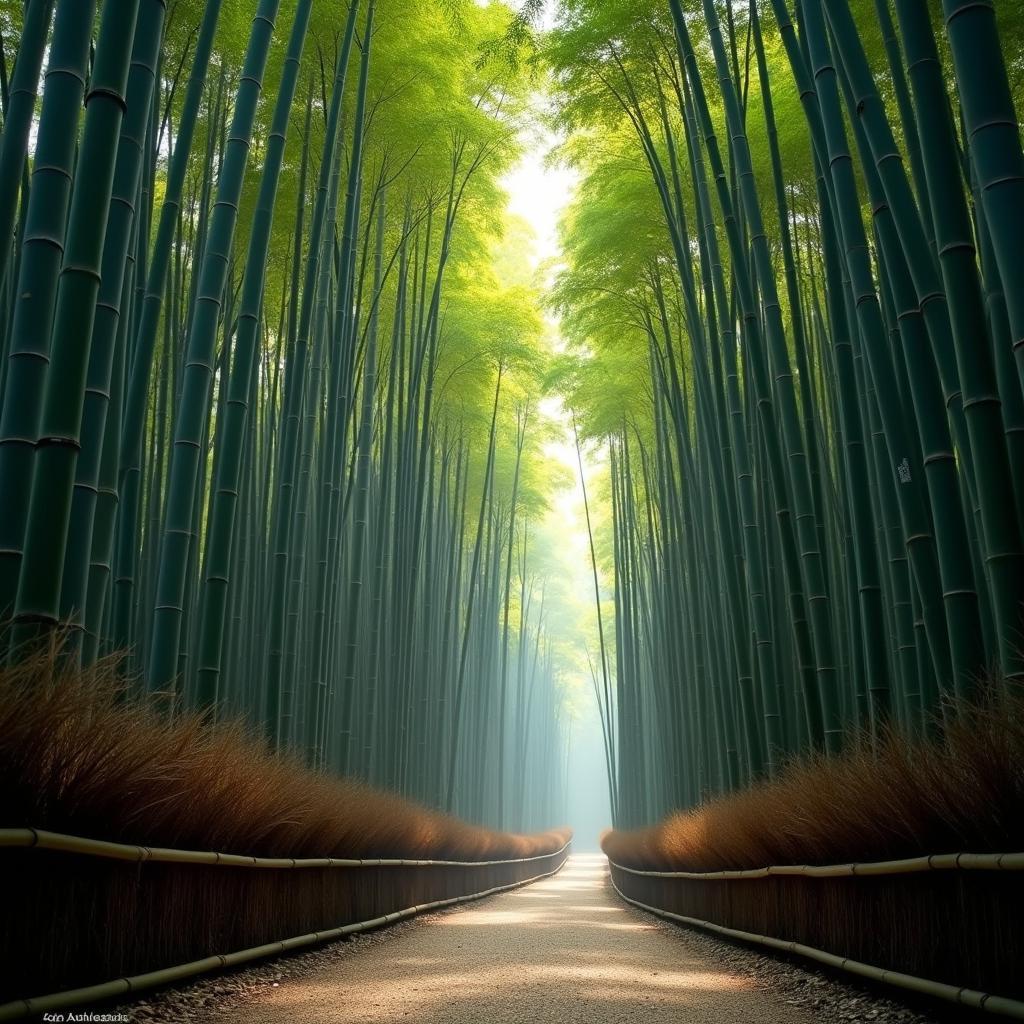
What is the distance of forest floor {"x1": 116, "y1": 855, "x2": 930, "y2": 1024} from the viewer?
5.65ft

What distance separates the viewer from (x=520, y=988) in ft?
6.86

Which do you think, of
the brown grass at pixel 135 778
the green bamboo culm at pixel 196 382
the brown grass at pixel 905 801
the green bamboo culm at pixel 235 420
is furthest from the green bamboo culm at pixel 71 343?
the brown grass at pixel 905 801

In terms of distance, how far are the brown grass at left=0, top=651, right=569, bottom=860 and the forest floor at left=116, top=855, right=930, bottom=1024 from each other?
32cm

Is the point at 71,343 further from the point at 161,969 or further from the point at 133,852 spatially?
the point at 161,969

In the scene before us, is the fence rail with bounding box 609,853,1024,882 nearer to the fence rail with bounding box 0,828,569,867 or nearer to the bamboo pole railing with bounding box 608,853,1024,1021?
the bamboo pole railing with bounding box 608,853,1024,1021

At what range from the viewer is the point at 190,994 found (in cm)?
178

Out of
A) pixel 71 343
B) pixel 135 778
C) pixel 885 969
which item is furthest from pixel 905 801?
pixel 71 343

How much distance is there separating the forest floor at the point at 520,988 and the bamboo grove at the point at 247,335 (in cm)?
76

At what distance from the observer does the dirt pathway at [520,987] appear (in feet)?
5.74

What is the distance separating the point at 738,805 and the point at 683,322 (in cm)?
449

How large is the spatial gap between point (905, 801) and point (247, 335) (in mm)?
2309

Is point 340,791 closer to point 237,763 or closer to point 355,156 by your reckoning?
point 237,763

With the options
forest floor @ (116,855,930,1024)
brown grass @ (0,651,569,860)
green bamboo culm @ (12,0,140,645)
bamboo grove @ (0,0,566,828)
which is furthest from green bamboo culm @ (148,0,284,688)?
forest floor @ (116,855,930,1024)

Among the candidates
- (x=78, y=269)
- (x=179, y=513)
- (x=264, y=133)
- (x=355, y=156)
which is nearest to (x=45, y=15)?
(x=78, y=269)
